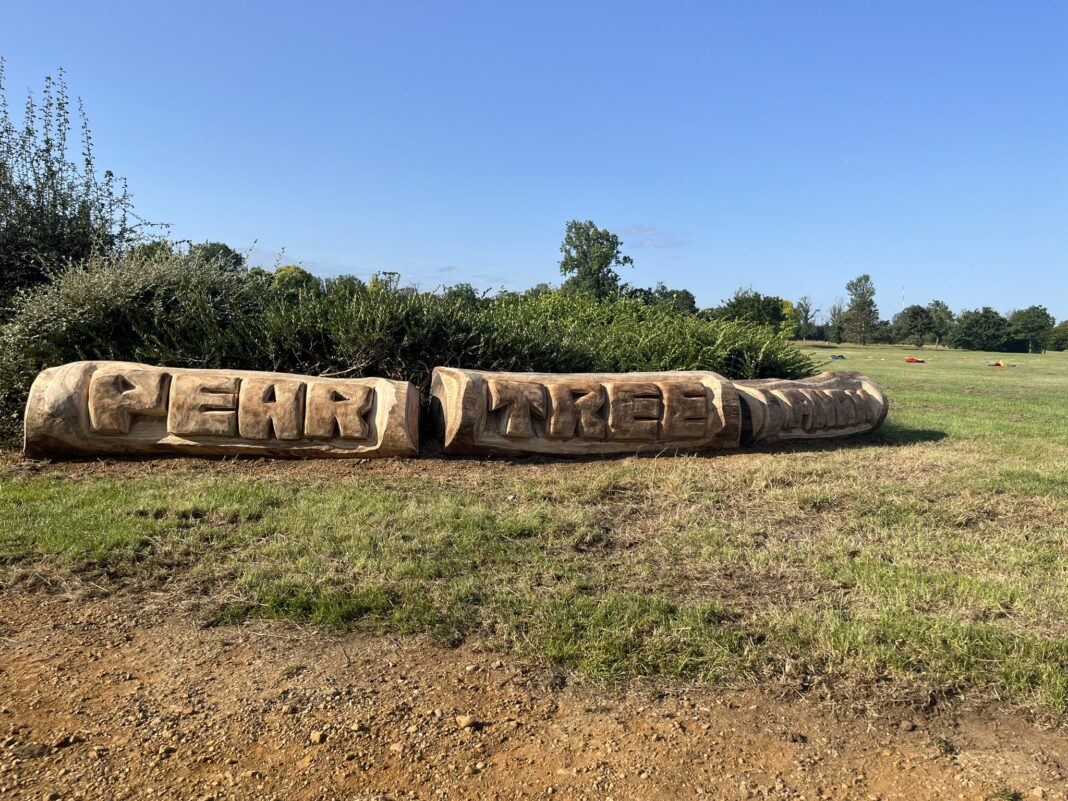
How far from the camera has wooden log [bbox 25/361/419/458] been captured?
5.14m

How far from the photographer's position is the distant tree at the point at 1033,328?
4947 centimetres

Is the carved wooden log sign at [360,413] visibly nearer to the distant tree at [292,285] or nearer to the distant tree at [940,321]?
the distant tree at [292,285]

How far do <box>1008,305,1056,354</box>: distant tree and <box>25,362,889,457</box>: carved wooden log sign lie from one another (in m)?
53.4

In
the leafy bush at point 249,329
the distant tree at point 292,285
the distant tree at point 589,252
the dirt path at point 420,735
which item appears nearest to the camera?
the dirt path at point 420,735

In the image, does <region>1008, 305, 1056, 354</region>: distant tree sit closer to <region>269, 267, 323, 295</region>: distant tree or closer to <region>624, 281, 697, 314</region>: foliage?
<region>624, 281, 697, 314</region>: foliage

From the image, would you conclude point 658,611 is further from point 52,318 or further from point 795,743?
point 52,318

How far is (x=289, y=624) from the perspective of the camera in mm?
2762

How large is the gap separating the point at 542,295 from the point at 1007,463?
8162 mm

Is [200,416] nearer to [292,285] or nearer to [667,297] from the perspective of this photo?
[292,285]

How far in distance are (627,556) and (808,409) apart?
365 cm

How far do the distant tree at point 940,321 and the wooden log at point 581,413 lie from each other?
54529mm

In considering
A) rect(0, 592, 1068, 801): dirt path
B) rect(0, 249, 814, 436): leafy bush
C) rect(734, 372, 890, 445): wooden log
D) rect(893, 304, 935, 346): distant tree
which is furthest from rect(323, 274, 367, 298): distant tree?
rect(893, 304, 935, 346): distant tree

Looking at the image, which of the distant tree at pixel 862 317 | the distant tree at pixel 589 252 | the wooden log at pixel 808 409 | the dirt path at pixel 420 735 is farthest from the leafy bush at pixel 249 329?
the distant tree at pixel 862 317

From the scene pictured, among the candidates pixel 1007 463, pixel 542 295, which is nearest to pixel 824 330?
pixel 542 295
